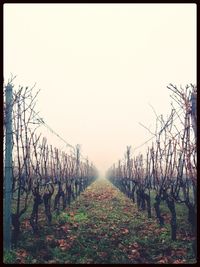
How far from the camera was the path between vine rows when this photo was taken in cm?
671

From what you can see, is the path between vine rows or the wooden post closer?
the path between vine rows

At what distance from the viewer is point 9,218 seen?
724 centimetres

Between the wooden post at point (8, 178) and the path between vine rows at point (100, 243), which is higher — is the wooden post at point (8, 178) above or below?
above

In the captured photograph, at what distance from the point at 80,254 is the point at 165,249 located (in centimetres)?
189

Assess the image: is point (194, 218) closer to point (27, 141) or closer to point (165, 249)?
point (165, 249)

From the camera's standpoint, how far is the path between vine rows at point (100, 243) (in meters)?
6.71

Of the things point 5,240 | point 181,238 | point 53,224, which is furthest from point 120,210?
point 5,240

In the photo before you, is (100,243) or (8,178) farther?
(100,243)

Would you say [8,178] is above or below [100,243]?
above

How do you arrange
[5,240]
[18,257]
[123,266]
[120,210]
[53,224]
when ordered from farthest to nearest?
1. [120,210]
2. [53,224]
3. [5,240]
4. [18,257]
5. [123,266]

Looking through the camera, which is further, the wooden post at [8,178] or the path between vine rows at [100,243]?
the wooden post at [8,178]

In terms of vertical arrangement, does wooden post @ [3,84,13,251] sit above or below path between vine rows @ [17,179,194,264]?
above

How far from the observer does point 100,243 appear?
7699mm

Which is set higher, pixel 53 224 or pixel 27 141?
pixel 27 141
